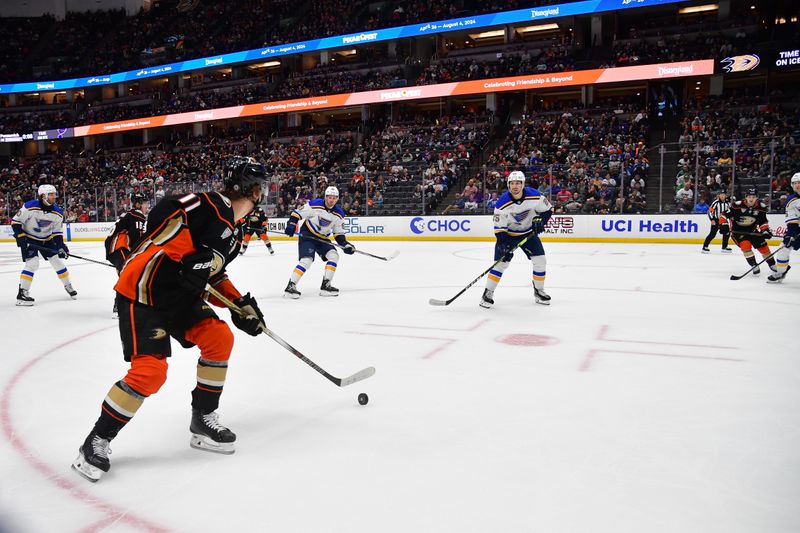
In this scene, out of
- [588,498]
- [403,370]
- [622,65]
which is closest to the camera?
[588,498]

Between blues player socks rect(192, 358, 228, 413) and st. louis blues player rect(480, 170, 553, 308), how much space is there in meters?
4.03

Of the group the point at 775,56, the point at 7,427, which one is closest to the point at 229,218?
the point at 7,427

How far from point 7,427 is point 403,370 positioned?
2194mm

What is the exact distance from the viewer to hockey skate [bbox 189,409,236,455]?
264 centimetres

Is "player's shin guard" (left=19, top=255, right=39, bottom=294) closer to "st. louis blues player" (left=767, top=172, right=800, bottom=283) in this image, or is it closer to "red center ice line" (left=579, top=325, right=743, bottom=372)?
"red center ice line" (left=579, top=325, right=743, bottom=372)

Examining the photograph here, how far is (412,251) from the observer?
13938mm

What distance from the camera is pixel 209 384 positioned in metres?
2.72

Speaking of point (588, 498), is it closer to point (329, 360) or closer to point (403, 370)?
point (403, 370)

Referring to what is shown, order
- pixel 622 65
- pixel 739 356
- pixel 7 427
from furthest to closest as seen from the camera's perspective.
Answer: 1. pixel 622 65
2. pixel 739 356
3. pixel 7 427

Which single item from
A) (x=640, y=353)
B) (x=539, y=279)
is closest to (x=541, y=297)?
(x=539, y=279)

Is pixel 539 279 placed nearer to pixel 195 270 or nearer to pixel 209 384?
pixel 209 384

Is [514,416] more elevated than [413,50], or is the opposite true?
[413,50]

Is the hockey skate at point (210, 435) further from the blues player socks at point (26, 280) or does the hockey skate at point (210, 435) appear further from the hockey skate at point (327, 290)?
the blues player socks at point (26, 280)

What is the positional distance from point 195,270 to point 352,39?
28.7m
